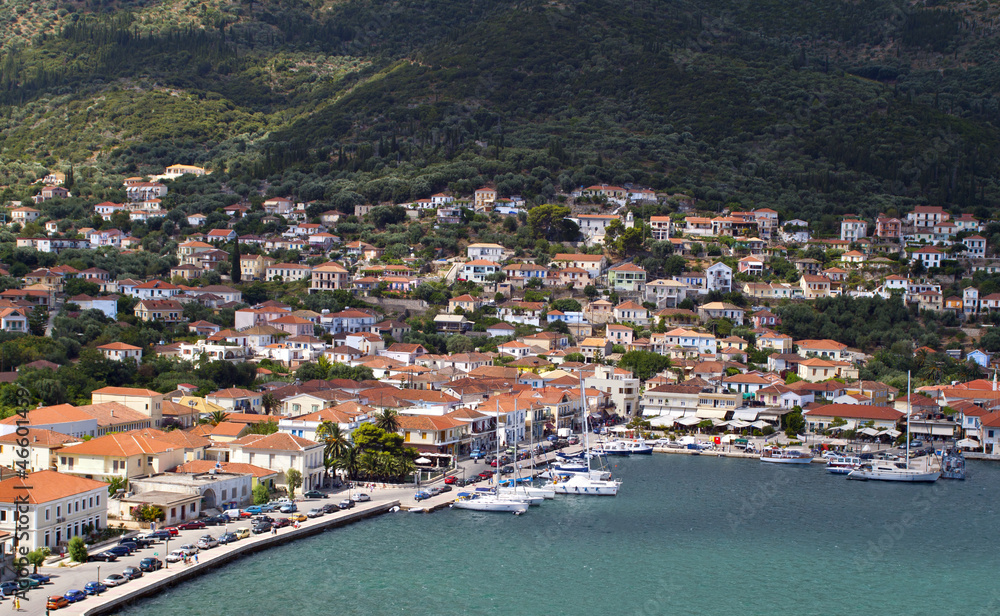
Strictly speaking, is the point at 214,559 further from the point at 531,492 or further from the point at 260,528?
the point at 531,492

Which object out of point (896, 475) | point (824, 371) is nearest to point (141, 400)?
point (896, 475)

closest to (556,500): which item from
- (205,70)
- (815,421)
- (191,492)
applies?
(191,492)

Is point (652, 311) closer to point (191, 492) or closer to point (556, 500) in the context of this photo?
point (556, 500)

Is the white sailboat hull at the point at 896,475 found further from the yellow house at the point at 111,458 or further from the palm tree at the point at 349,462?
the yellow house at the point at 111,458

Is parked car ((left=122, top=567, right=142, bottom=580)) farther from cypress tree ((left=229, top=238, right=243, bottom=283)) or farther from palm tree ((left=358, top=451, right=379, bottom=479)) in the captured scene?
cypress tree ((left=229, top=238, right=243, bottom=283))

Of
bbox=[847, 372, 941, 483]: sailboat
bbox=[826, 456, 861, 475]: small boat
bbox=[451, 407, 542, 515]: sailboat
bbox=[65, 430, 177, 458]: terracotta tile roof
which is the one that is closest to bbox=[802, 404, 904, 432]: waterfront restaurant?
bbox=[826, 456, 861, 475]: small boat
